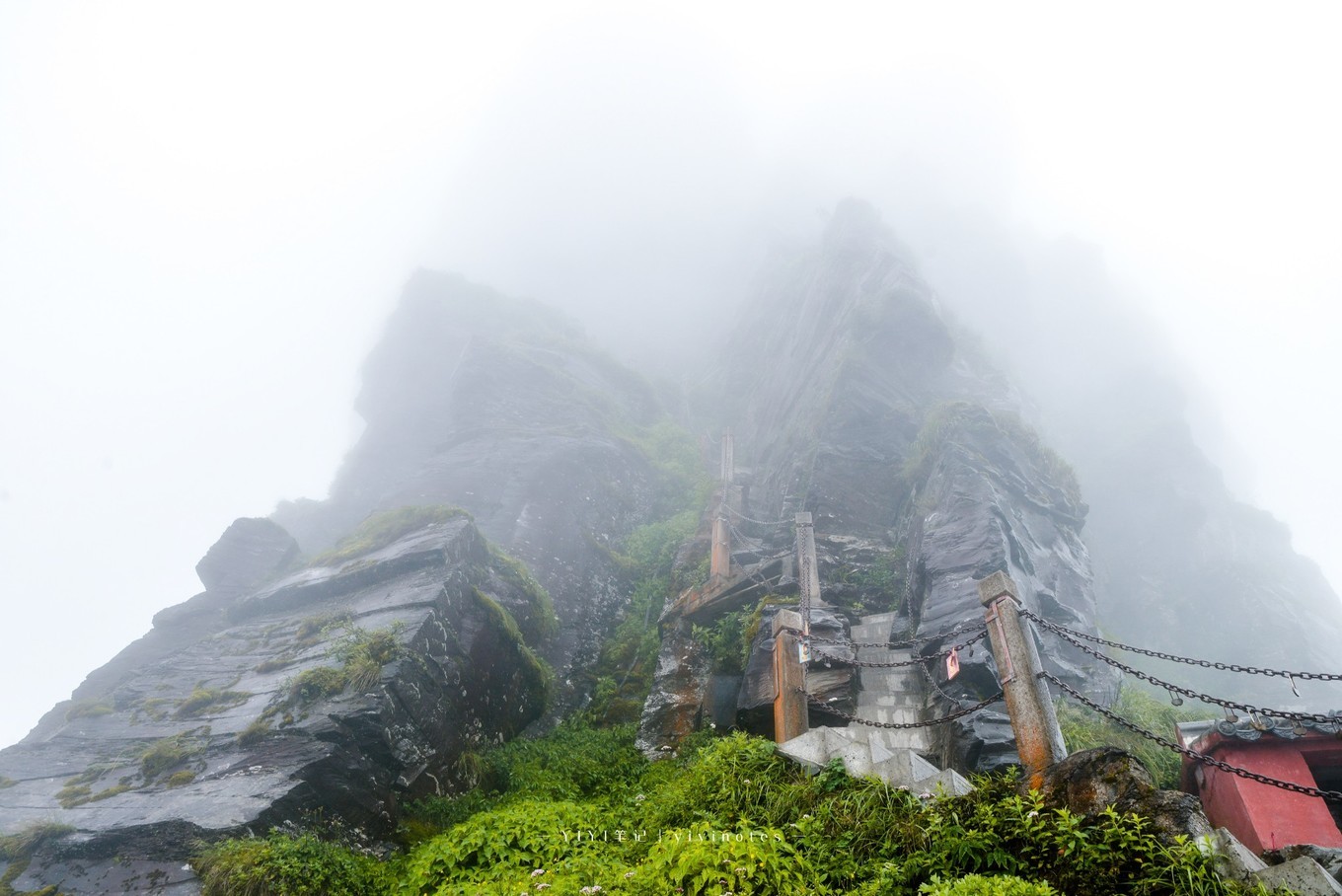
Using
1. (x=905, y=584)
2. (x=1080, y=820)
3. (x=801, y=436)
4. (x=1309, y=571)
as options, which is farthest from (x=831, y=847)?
(x=1309, y=571)

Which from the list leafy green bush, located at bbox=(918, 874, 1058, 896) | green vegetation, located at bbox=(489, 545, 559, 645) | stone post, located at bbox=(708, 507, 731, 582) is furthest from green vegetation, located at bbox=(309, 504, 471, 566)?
leafy green bush, located at bbox=(918, 874, 1058, 896)

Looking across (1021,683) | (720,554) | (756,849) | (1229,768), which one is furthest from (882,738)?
(720,554)

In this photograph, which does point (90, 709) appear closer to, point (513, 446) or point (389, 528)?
point (389, 528)

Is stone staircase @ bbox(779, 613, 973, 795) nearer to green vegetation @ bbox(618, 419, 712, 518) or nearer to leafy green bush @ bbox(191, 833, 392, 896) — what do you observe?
leafy green bush @ bbox(191, 833, 392, 896)

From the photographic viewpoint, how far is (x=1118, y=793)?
4.79 meters

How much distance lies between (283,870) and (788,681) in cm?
672

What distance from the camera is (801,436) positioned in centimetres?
2406

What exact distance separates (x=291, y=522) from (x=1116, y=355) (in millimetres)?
49013

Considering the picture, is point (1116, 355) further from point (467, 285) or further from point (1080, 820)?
point (1080, 820)

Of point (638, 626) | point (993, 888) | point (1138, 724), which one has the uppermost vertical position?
point (993, 888)

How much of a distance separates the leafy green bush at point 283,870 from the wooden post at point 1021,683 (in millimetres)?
7301

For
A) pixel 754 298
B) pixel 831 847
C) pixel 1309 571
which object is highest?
pixel 754 298

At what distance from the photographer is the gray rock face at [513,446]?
1917 cm

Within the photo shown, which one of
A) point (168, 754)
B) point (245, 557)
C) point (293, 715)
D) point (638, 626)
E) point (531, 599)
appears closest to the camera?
point (168, 754)
